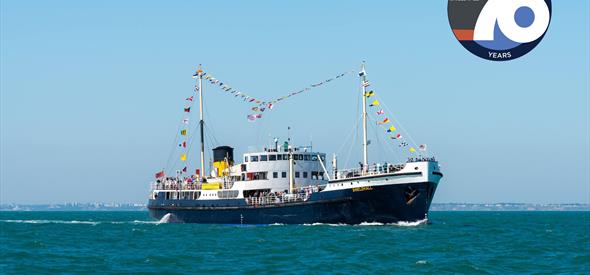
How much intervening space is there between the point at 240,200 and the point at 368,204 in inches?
551

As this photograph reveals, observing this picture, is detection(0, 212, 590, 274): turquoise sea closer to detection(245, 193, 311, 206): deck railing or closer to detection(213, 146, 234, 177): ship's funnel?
detection(245, 193, 311, 206): deck railing

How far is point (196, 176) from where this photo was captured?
86.8 meters

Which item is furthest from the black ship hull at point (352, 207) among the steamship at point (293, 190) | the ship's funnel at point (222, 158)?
the ship's funnel at point (222, 158)

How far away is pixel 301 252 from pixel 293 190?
2715cm

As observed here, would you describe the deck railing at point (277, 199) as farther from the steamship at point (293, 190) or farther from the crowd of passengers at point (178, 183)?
the crowd of passengers at point (178, 183)

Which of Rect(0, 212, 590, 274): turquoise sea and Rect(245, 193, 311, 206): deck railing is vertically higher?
Rect(245, 193, 311, 206): deck railing

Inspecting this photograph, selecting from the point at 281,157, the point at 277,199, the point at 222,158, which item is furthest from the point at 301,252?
the point at 222,158

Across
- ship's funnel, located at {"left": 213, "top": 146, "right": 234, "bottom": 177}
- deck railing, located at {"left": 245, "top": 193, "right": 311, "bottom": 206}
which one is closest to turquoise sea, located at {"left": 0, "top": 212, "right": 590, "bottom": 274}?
deck railing, located at {"left": 245, "top": 193, "right": 311, "bottom": 206}

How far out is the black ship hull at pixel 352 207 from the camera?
65.9 m

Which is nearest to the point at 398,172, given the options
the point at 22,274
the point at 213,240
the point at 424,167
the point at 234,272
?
the point at 424,167

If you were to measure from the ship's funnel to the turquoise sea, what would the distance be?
59.4 ft

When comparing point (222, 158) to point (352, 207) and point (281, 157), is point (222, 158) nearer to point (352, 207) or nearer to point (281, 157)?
point (281, 157)

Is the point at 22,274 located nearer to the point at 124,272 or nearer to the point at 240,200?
the point at 124,272

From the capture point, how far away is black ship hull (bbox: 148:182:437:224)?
65.9m
